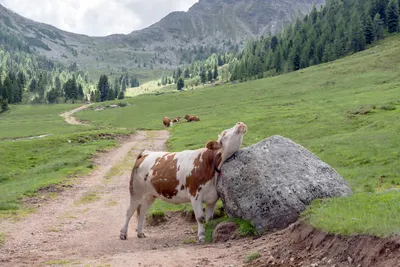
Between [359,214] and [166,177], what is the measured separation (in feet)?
20.7

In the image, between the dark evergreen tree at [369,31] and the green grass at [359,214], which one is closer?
the green grass at [359,214]

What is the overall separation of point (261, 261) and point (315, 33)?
145130 mm

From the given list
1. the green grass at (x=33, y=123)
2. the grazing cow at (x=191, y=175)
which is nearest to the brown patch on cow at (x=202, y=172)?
the grazing cow at (x=191, y=175)

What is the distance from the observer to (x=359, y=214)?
8.65 metres

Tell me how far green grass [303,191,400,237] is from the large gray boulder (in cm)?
66

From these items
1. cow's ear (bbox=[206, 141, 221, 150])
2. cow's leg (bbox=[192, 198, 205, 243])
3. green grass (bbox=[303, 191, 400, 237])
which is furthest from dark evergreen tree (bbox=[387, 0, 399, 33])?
cow's leg (bbox=[192, 198, 205, 243])

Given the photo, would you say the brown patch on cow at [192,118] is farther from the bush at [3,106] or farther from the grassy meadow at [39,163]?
the bush at [3,106]

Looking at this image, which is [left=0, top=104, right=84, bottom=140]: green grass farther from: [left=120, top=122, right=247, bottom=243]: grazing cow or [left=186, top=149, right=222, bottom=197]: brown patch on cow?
[left=186, top=149, right=222, bottom=197]: brown patch on cow

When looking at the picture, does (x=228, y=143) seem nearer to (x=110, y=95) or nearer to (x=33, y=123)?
(x=33, y=123)

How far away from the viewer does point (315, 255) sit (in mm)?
7891

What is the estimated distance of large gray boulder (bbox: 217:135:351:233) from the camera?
10984 millimetres

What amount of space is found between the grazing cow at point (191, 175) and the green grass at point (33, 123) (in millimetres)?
50443

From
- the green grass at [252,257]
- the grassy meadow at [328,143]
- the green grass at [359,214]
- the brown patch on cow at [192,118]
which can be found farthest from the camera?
the brown patch on cow at [192,118]

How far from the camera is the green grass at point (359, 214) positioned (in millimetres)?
7289
